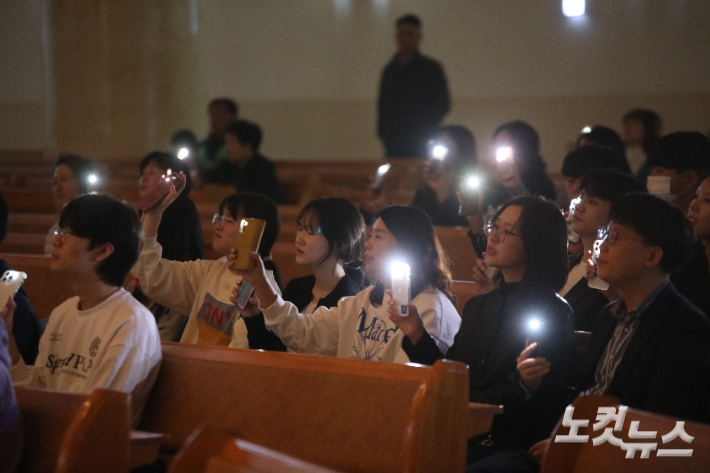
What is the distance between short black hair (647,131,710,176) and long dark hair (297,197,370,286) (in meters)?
1.33

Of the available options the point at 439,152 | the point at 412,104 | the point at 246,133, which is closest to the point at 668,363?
the point at 439,152

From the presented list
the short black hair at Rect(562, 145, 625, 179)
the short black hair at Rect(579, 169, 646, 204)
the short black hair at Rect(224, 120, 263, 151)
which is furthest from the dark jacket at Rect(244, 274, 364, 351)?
the short black hair at Rect(224, 120, 263, 151)

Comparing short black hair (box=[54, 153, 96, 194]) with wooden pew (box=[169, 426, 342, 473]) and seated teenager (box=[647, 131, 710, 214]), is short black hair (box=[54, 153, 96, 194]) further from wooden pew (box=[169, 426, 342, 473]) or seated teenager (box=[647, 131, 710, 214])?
wooden pew (box=[169, 426, 342, 473])

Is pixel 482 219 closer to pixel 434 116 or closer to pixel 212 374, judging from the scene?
pixel 212 374

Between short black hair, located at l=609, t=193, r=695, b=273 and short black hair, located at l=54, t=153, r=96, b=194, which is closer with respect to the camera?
short black hair, located at l=609, t=193, r=695, b=273

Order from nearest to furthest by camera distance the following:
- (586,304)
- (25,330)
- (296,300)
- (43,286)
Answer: (25,330), (586,304), (296,300), (43,286)

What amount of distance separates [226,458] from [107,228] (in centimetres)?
119

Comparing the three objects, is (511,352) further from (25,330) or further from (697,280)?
(25,330)

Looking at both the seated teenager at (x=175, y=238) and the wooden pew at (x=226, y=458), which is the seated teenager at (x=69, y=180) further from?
the wooden pew at (x=226, y=458)

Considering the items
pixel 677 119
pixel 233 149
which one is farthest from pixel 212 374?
pixel 677 119

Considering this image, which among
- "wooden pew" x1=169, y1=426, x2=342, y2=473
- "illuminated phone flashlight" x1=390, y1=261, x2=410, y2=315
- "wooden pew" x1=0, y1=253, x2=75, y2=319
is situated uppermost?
"illuminated phone flashlight" x1=390, y1=261, x2=410, y2=315

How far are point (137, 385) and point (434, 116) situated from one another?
16.6 ft

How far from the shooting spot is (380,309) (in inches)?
109

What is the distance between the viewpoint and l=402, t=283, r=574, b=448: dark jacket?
7.91 feet
